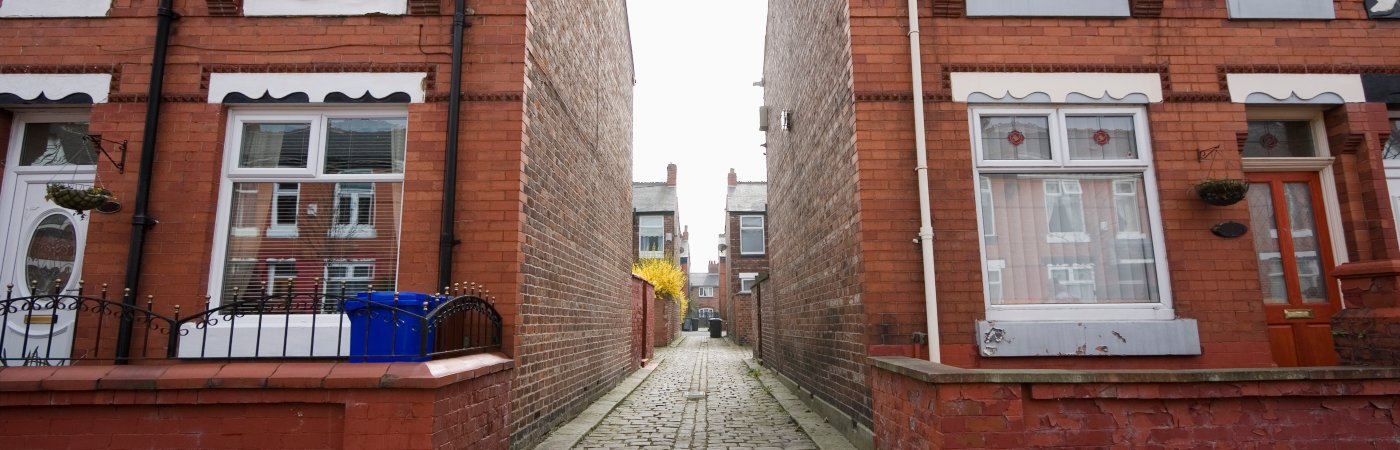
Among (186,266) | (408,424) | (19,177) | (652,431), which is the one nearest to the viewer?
(408,424)

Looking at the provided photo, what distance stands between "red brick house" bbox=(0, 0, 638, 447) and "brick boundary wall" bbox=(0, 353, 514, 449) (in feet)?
4.02

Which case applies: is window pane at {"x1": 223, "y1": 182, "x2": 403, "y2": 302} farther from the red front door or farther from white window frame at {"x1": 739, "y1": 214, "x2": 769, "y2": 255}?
white window frame at {"x1": 739, "y1": 214, "x2": 769, "y2": 255}

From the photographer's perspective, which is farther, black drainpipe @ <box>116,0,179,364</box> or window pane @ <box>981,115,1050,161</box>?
window pane @ <box>981,115,1050,161</box>

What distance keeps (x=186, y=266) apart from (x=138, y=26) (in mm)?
2223

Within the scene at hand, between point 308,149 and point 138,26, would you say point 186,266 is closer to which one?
point 308,149

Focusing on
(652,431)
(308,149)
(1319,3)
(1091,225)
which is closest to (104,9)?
(308,149)

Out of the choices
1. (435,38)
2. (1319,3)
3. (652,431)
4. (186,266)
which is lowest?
(652,431)

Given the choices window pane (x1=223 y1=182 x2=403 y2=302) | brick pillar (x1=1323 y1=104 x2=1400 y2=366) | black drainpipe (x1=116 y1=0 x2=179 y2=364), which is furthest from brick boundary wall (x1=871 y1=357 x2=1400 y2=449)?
black drainpipe (x1=116 y1=0 x2=179 y2=364)

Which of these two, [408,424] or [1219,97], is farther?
[1219,97]

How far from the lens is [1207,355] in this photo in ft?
18.1

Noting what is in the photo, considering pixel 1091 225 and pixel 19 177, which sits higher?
pixel 19 177

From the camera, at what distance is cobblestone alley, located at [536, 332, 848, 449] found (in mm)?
6395

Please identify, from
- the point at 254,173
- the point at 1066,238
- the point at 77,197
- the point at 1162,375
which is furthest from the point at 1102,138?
the point at 77,197

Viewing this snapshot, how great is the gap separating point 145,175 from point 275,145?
95 centimetres
